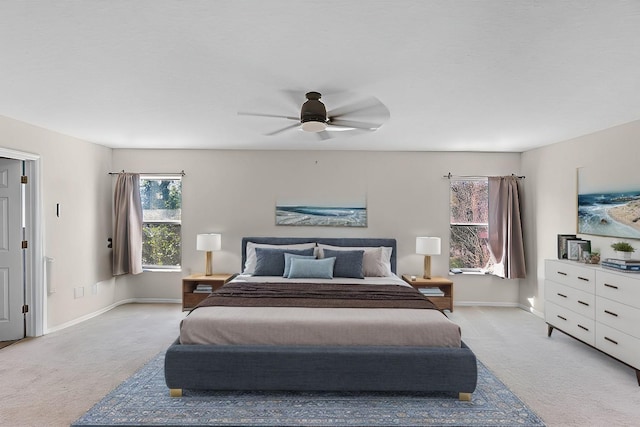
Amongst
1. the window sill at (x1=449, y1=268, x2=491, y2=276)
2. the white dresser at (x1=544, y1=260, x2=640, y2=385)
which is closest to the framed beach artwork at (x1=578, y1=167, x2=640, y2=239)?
the white dresser at (x1=544, y1=260, x2=640, y2=385)

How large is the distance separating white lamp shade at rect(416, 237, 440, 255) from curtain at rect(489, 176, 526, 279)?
3.22ft

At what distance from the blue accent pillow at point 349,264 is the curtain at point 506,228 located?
2.20m

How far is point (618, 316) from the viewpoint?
319 centimetres

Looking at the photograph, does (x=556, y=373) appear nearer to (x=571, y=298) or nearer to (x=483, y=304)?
(x=571, y=298)

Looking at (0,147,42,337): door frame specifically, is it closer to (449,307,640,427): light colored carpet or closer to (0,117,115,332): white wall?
A: (0,117,115,332): white wall

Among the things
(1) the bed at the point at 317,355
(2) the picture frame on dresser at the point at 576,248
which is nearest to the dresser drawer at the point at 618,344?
(2) the picture frame on dresser at the point at 576,248

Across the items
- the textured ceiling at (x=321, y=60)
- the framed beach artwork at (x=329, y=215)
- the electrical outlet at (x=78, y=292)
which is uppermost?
the textured ceiling at (x=321, y=60)

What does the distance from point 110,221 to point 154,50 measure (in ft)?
13.4

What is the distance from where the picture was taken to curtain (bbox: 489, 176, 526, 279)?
5141 mm

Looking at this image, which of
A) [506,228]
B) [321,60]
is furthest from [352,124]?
[506,228]

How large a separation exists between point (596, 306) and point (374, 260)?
2367mm

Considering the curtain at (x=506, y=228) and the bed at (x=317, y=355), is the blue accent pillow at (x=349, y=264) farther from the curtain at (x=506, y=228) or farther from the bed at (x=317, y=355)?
the curtain at (x=506, y=228)

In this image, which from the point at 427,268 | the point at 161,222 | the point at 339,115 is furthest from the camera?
the point at 161,222

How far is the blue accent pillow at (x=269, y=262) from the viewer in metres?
4.61
